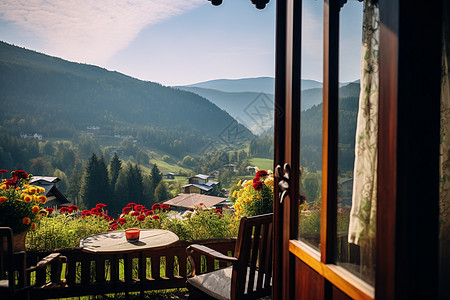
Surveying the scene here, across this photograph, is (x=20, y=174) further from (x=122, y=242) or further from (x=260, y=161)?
(x=260, y=161)

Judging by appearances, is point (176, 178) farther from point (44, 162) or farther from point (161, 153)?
point (44, 162)

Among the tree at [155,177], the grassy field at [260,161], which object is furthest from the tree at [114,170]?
the grassy field at [260,161]

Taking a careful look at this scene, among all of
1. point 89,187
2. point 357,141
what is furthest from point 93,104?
point 357,141

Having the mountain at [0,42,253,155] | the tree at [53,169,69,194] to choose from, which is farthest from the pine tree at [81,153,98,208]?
the mountain at [0,42,253,155]

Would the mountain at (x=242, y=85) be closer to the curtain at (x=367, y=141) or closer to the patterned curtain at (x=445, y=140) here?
the patterned curtain at (x=445, y=140)

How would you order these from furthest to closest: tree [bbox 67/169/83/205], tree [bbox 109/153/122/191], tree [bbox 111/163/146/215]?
1. tree [bbox 109/153/122/191]
2. tree [bbox 67/169/83/205]
3. tree [bbox 111/163/146/215]

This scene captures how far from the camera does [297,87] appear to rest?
1367mm

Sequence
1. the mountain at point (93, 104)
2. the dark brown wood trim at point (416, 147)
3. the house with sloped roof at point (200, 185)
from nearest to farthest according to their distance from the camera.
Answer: the dark brown wood trim at point (416, 147) < the house with sloped roof at point (200, 185) < the mountain at point (93, 104)

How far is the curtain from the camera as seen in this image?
37.9 inches

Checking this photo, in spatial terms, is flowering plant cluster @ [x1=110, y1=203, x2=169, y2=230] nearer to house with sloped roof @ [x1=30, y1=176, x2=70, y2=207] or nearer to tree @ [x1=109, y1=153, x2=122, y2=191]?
house with sloped roof @ [x1=30, y1=176, x2=70, y2=207]

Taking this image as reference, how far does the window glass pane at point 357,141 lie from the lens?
0.96 metres

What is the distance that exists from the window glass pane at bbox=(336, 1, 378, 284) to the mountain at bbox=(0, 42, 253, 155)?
261 inches

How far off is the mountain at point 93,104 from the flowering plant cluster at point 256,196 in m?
4.58

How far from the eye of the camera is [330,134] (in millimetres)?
1125
